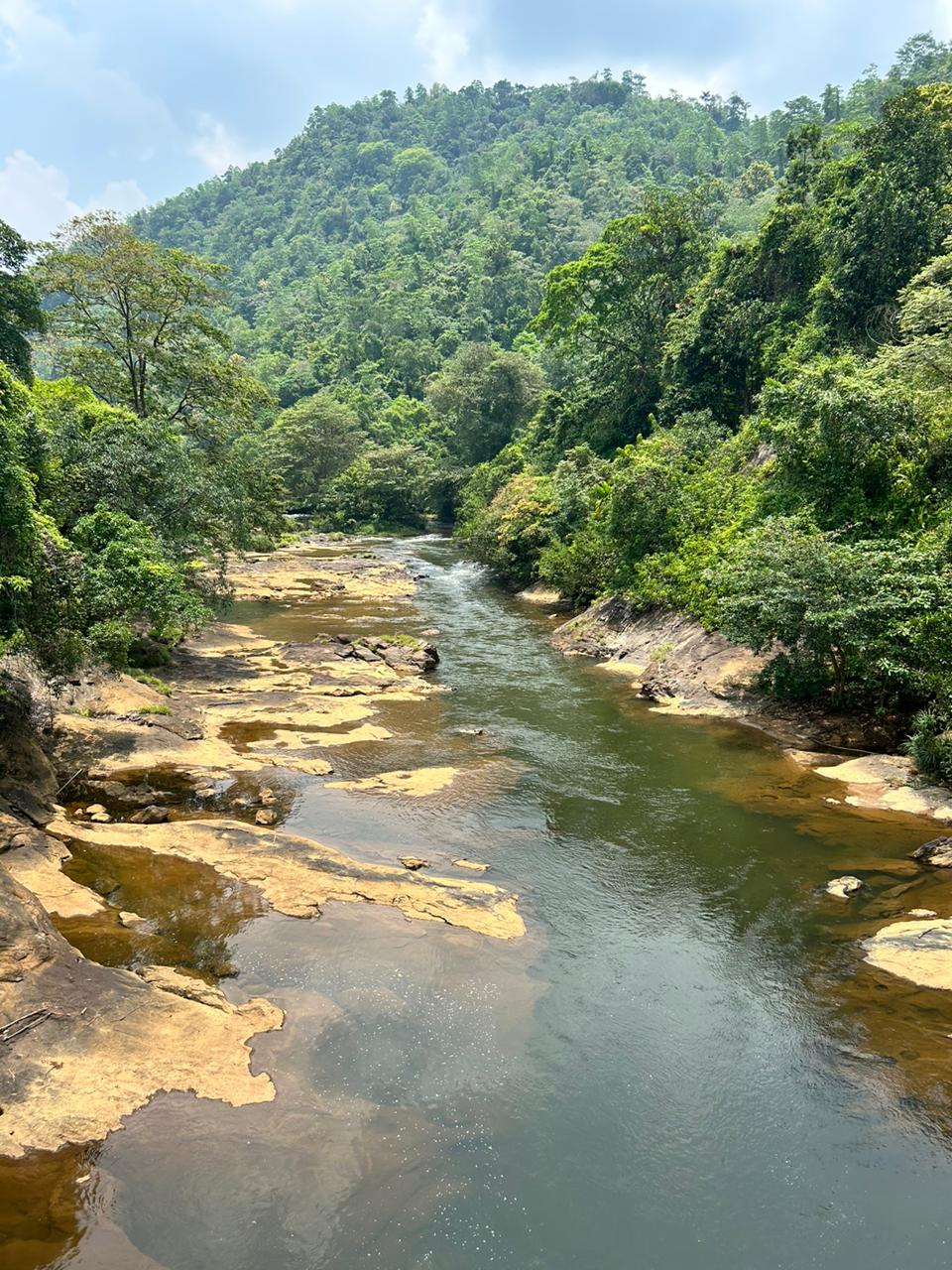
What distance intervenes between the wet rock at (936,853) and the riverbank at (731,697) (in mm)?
1557

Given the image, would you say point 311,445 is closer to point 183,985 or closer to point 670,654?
point 670,654

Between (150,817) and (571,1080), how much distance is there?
29.3 ft

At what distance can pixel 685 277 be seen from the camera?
160 ft

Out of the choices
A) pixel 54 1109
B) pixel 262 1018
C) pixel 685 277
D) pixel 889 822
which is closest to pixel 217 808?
pixel 262 1018

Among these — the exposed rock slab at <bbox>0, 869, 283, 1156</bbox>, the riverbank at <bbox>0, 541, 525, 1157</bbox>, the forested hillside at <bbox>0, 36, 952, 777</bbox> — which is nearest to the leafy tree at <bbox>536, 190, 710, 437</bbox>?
the forested hillside at <bbox>0, 36, 952, 777</bbox>

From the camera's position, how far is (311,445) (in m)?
78.2

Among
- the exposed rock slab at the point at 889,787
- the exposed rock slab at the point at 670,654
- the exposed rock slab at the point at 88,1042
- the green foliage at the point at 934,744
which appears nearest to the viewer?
the exposed rock slab at the point at 88,1042

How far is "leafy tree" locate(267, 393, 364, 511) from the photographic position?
77.8 meters

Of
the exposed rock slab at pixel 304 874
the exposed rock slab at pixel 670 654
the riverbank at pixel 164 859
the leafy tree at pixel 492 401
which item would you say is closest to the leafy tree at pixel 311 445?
the leafy tree at pixel 492 401

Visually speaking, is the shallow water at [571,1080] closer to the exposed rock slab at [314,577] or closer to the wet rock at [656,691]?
the wet rock at [656,691]

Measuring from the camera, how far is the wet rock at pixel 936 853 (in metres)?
12.9

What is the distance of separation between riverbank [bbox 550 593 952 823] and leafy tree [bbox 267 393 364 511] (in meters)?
51.7

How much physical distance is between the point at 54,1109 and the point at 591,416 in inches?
1957

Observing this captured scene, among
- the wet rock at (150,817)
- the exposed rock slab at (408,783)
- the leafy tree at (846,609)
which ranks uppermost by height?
the leafy tree at (846,609)
